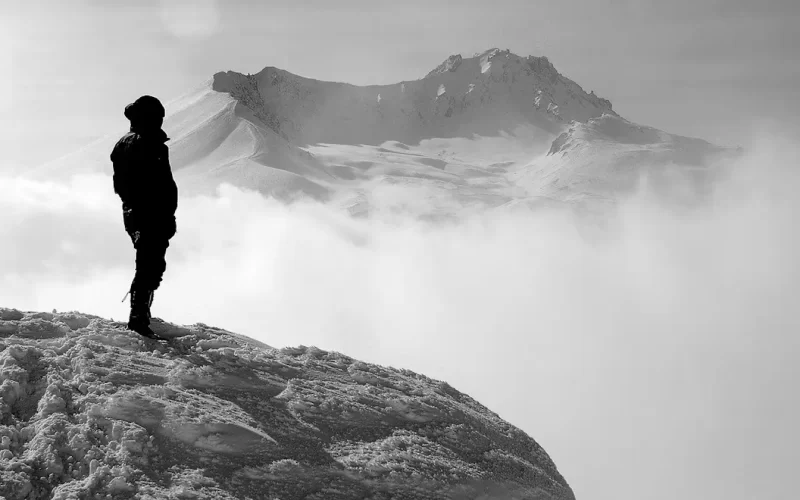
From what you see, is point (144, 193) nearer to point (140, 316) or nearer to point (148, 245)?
point (148, 245)

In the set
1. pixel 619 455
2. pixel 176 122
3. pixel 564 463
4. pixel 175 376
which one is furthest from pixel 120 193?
pixel 176 122

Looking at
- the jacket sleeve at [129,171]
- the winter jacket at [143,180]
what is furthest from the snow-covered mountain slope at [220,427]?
the jacket sleeve at [129,171]

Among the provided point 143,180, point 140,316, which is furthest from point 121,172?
point 140,316

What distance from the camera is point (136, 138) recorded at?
25.9 feet

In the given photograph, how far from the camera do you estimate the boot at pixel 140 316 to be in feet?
25.4

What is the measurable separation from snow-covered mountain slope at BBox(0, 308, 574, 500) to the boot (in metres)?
0.15

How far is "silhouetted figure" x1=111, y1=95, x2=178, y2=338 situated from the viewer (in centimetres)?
782

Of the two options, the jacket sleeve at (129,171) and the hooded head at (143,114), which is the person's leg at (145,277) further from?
the hooded head at (143,114)

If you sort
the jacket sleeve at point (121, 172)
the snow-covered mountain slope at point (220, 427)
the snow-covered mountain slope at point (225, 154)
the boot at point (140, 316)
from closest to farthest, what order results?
1. the snow-covered mountain slope at point (220, 427)
2. the boot at point (140, 316)
3. the jacket sleeve at point (121, 172)
4. the snow-covered mountain slope at point (225, 154)

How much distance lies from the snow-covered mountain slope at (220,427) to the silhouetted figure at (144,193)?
20.9 inches

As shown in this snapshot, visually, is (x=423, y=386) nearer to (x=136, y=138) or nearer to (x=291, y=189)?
(x=136, y=138)

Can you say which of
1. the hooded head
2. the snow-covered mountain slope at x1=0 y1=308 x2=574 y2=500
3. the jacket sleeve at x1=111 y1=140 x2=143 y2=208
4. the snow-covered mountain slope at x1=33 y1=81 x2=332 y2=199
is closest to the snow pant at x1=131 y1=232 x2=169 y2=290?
the jacket sleeve at x1=111 y1=140 x2=143 y2=208

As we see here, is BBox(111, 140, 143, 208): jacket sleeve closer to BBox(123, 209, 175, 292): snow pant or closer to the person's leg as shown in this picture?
BBox(123, 209, 175, 292): snow pant

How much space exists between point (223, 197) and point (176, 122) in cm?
2532
